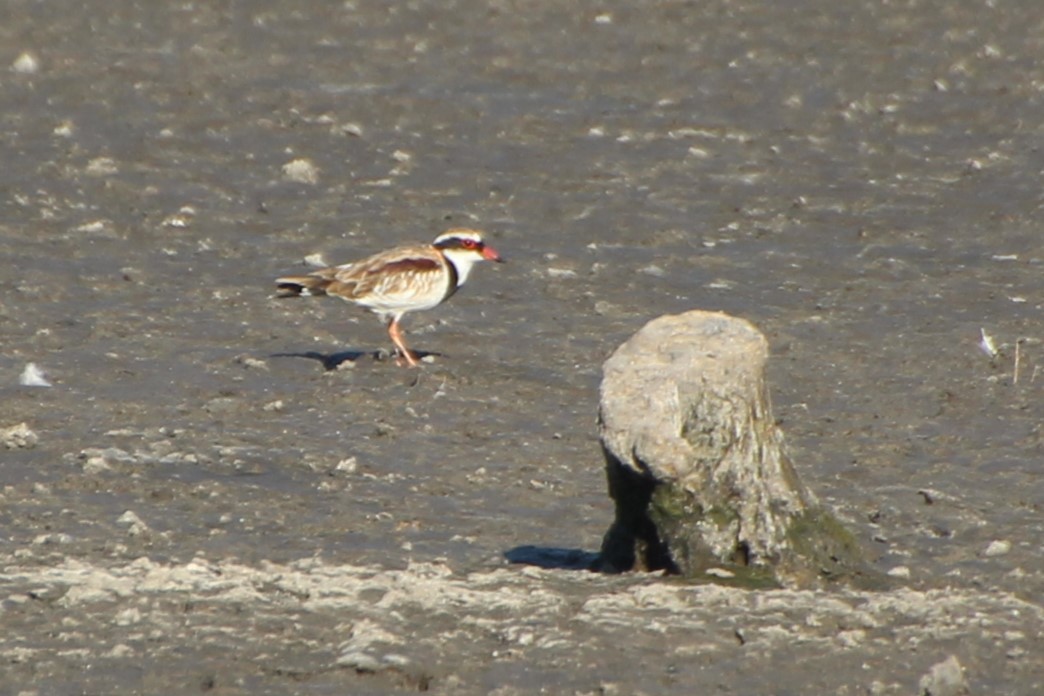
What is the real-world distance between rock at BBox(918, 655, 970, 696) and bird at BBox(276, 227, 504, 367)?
515 cm

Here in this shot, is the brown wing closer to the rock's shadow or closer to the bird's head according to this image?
the bird's head

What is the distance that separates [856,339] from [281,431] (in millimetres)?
3819

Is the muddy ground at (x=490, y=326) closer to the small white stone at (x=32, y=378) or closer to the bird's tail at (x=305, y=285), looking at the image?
the small white stone at (x=32, y=378)

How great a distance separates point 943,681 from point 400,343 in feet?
17.7

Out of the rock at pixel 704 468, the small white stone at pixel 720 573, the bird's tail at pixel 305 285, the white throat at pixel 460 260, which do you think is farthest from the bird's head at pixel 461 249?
the small white stone at pixel 720 573

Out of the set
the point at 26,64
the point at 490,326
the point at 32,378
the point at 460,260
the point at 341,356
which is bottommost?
the point at 32,378

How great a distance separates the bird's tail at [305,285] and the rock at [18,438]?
223 centimetres

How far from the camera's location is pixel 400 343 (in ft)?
37.1

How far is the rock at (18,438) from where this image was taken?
30.7 feet

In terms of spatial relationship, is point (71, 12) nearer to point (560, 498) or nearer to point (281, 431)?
point (281, 431)

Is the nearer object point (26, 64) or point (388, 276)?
point (388, 276)

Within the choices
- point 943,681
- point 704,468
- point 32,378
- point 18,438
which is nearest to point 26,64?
point 32,378

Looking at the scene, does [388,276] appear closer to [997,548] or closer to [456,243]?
[456,243]

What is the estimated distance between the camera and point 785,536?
7590 millimetres
